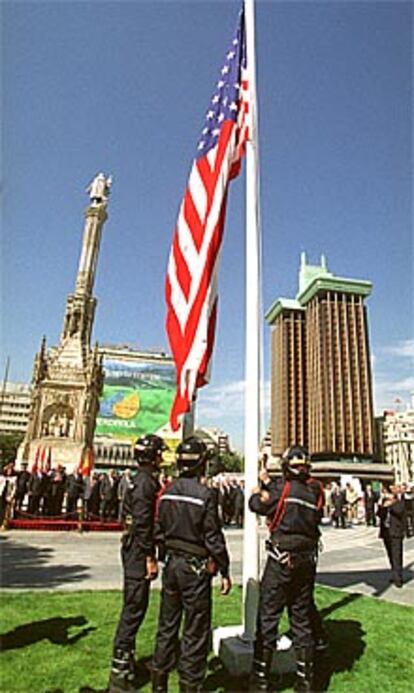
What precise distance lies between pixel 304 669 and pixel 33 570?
686cm

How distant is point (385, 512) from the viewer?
10289 millimetres

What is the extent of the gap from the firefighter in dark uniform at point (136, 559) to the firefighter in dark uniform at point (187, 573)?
30 centimetres

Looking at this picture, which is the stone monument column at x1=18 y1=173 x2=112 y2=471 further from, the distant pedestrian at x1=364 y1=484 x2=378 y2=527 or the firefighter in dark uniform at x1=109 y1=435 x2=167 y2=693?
the firefighter in dark uniform at x1=109 y1=435 x2=167 y2=693

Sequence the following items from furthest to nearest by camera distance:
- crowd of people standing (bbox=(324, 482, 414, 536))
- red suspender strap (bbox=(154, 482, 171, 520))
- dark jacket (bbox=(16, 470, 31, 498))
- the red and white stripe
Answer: crowd of people standing (bbox=(324, 482, 414, 536)) < dark jacket (bbox=(16, 470, 31, 498)) < the red and white stripe < red suspender strap (bbox=(154, 482, 171, 520))

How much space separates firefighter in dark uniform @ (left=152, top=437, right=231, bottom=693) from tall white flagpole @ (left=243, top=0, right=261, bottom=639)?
39.1 inches

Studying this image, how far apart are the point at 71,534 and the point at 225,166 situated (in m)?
13.6

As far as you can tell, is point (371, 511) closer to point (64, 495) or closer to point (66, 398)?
point (64, 495)

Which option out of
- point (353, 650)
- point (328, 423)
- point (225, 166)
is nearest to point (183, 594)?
point (353, 650)

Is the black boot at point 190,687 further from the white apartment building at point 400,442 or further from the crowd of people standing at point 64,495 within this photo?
the white apartment building at point 400,442

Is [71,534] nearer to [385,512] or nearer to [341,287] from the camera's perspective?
[385,512]

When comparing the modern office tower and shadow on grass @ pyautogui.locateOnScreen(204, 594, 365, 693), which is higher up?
the modern office tower

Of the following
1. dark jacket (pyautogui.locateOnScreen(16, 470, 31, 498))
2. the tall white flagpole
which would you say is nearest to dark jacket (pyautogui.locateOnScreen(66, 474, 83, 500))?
dark jacket (pyautogui.locateOnScreen(16, 470, 31, 498))

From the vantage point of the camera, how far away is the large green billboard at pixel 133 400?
58250 mm

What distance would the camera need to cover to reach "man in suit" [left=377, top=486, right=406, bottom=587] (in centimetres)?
Result: 927
